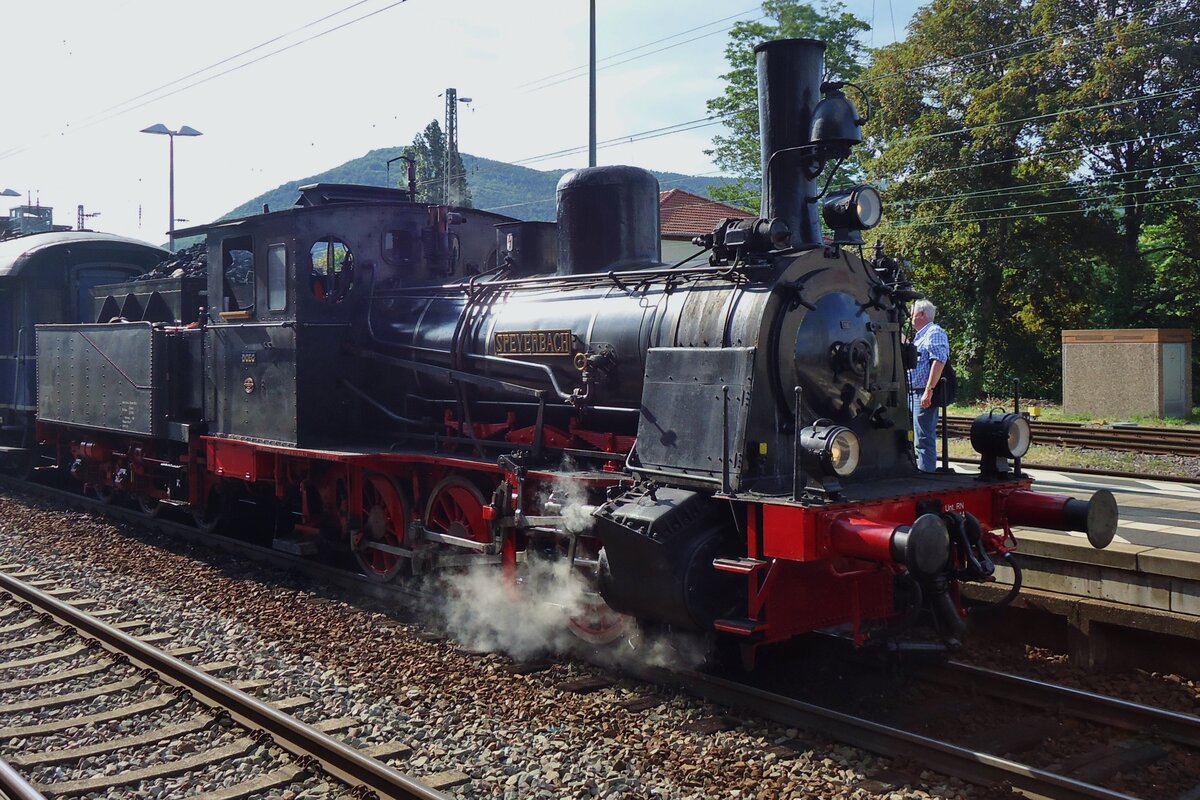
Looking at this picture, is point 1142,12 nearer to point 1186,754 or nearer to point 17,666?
point 1186,754

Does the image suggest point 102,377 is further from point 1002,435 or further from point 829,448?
point 1002,435

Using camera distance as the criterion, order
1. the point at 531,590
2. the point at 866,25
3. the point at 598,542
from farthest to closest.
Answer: the point at 866,25 < the point at 531,590 < the point at 598,542

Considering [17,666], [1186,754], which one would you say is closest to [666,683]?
[1186,754]

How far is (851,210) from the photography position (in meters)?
6.59

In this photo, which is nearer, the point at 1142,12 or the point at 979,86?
the point at 1142,12

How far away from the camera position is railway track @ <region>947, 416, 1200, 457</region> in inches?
629

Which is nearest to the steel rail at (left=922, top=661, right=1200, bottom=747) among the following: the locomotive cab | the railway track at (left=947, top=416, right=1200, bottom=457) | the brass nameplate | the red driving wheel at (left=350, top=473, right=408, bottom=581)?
the brass nameplate

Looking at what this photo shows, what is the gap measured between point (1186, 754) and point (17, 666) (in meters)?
7.42

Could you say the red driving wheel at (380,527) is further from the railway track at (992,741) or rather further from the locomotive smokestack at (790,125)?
the locomotive smokestack at (790,125)

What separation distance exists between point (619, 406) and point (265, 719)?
3032 mm

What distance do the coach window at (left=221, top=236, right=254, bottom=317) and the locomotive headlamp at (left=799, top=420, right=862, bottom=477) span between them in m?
6.10

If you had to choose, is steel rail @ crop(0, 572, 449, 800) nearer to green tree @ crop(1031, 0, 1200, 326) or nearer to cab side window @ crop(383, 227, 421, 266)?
cab side window @ crop(383, 227, 421, 266)

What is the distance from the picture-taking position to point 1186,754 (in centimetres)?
544

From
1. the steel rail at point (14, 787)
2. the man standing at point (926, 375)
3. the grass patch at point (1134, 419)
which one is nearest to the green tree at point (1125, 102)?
the grass patch at point (1134, 419)
